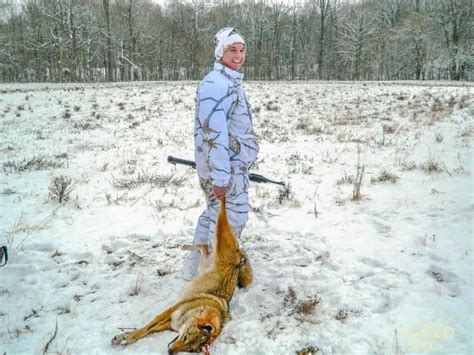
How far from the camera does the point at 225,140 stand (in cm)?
275

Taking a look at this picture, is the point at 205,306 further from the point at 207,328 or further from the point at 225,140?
the point at 225,140

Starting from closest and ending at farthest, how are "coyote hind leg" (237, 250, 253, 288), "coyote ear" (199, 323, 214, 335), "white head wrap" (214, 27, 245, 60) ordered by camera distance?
"coyote ear" (199, 323, 214, 335)
"white head wrap" (214, 27, 245, 60)
"coyote hind leg" (237, 250, 253, 288)

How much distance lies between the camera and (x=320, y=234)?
436cm

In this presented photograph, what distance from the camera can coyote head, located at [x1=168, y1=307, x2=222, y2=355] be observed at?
2277 millimetres

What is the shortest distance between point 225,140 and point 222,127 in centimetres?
10

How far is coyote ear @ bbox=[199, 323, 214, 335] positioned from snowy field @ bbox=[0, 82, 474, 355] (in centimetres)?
45

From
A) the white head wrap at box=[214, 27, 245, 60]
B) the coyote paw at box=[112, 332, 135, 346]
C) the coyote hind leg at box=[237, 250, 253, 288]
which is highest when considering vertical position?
the white head wrap at box=[214, 27, 245, 60]

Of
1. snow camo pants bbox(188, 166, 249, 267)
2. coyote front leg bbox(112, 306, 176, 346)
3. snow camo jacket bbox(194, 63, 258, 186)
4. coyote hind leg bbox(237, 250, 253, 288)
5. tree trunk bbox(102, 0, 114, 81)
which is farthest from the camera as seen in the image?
tree trunk bbox(102, 0, 114, 81)

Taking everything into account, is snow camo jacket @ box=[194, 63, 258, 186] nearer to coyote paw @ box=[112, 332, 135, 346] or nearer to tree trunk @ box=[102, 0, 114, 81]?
coyote paw @ box=[112, 332, 135, 346]

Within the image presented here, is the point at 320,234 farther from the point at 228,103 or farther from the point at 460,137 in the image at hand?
the point at 460,137

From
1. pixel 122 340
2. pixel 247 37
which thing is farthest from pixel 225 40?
pixel 247 37

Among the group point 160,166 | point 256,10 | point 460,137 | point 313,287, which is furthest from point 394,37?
point 313,287

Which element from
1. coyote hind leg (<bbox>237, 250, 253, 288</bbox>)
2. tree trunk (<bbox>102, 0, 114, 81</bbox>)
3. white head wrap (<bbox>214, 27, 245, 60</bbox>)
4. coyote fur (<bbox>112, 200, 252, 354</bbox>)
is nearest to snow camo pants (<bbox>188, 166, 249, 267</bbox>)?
coyote fur (<bbox>112, 200, 252, 354</bbox>)

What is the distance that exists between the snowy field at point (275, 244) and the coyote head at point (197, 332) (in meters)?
0.38
